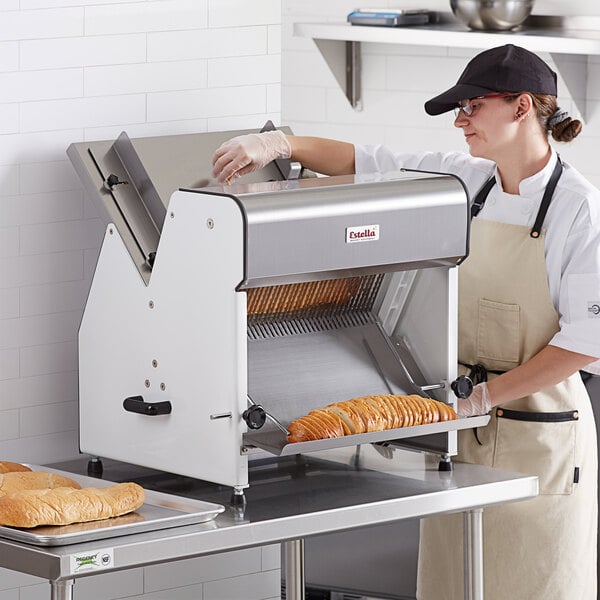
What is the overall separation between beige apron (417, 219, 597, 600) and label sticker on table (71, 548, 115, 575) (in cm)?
92

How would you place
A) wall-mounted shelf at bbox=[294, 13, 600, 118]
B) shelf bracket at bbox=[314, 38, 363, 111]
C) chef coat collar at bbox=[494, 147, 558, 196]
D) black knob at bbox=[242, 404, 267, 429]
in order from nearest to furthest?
black knob at bbox=[242, 404, 267, 429], chef coat collar at bbox=[494, 147, 558, 196], wall-mounted shelf at bbox=[294, 13, 600, 118], shelf bracket at bbox=[314, 38, 363, 111]

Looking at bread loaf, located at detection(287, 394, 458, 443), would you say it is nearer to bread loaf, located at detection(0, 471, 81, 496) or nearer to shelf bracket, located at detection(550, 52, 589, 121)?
bread loaf, located at detection(0, 471, 81, 496)

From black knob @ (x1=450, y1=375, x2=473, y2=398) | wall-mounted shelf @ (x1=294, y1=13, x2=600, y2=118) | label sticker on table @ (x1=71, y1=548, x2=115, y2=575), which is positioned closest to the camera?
label sticker on table @ (x1=71, y1=548, x2=115, y2=575)

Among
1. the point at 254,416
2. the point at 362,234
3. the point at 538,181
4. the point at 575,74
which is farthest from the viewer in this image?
the point at 575,74

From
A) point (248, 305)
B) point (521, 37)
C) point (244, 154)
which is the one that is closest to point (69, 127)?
point (244, 154)

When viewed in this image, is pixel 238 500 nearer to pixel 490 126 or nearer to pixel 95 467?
pixel 95 467

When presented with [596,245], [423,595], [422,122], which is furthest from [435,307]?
[422,122]

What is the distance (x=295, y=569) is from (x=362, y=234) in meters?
0.95

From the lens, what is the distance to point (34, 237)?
9.08 feet

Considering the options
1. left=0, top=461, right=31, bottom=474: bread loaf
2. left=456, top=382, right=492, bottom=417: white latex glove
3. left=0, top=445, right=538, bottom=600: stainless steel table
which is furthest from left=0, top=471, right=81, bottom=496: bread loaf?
left=456, top=382, right=492, bottom=417: white latex glove

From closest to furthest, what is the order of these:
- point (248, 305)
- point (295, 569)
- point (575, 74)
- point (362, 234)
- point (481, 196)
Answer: point (362, 234) < point (248, 305) < point (481, 196) < point (295, 569) < point (575, 74)

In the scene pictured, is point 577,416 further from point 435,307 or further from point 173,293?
point 173,293

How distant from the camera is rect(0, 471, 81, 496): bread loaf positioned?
2320mm

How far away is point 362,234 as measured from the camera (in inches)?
94.5
